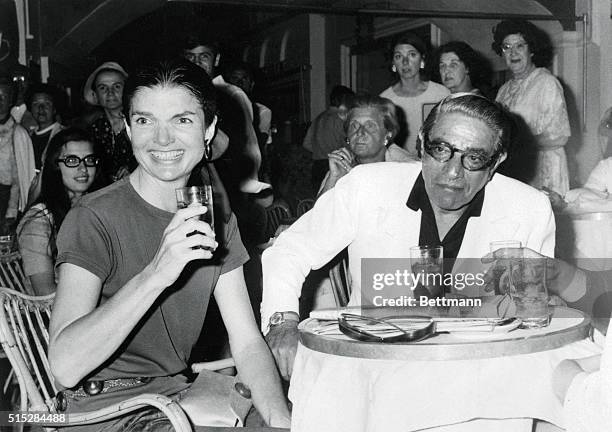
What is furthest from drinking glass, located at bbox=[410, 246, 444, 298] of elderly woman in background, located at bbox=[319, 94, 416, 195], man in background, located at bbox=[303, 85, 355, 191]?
man in background, located at bbox=[303, 85, 355, 191]

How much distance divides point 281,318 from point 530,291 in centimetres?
57

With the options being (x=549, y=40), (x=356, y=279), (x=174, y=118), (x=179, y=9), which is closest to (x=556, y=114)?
(x=549, y=40)

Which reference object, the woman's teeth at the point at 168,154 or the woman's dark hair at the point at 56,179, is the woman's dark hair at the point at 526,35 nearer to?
the woman's dark hair at the point at 56,179

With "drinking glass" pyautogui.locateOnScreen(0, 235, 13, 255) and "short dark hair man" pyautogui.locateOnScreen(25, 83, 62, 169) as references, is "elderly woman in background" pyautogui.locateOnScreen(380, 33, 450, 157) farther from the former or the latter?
"short dark hair man" pyautogui.locateOnScreen(25, 83, 62, 169)

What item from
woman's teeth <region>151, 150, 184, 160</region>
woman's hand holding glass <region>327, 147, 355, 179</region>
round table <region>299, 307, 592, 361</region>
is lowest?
round table <region>299, 307, 592, 361</region>

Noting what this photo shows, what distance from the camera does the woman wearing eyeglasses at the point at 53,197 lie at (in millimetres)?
2486

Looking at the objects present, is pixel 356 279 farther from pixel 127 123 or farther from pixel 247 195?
pixel 247 195

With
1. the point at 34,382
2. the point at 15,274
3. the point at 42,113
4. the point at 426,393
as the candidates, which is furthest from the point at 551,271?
the point at 42,113

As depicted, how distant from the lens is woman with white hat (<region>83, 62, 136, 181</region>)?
126 inches

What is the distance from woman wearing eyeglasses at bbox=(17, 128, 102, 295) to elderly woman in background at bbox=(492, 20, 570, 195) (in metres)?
2.45

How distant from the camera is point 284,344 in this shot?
153cm

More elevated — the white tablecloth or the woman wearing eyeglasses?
the woman wearing eyeglasses

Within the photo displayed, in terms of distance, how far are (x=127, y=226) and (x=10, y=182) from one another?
4019mm

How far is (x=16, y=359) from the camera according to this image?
1.46 metres
